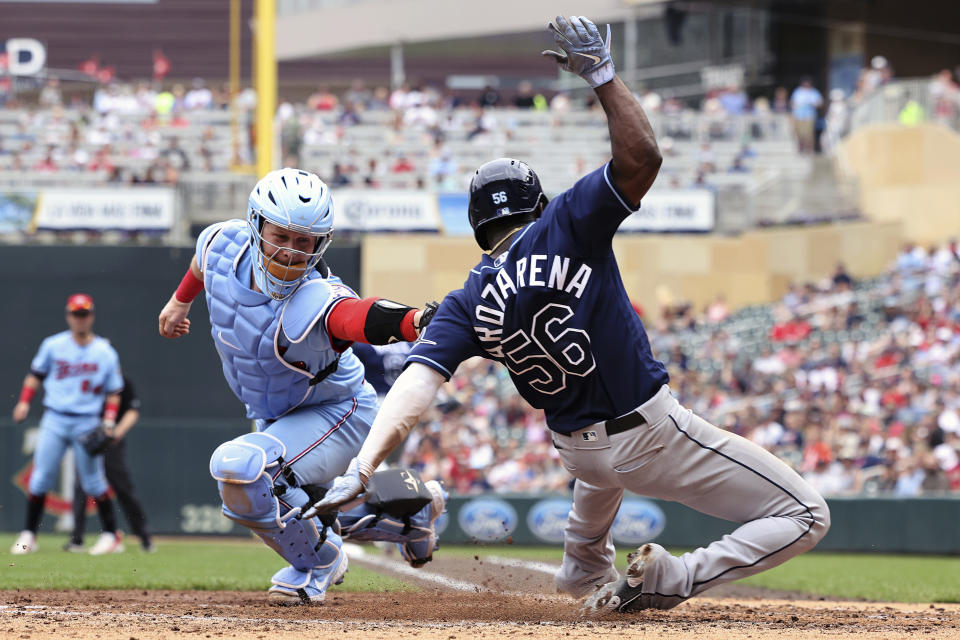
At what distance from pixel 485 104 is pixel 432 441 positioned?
34.3 ft

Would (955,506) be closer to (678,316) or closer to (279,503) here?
(678,316)

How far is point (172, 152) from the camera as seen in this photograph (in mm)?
22406

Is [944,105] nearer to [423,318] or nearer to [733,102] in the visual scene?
[733,102]

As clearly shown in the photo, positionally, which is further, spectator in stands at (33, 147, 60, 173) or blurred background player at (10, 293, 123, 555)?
spectator in stands at (33, 147, 60, 173)

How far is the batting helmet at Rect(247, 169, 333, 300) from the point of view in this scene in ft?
19.8

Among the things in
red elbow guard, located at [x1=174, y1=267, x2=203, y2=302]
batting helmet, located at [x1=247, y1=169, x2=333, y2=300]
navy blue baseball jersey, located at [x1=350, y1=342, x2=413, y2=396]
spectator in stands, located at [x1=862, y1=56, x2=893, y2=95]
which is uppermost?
spectator in stands, located at [x1=862, y1=56, x2=893, y2=95]

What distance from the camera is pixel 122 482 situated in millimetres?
11438

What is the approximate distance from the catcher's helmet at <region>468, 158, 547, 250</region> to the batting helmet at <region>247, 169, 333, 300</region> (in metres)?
0.85

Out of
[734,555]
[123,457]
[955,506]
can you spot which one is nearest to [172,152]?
[123,457]

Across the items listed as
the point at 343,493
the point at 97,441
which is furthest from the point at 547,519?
the point at 343,493

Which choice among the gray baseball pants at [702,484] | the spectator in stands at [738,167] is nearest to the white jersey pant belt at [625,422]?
the gray baseball pants at [702,484]

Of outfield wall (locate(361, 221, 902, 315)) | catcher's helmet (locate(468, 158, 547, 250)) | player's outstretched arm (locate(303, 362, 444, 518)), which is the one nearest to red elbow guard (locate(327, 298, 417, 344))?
player's outstretched arm (locate(303, 362, 444, 518))

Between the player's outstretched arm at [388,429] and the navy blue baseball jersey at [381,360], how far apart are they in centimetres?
172

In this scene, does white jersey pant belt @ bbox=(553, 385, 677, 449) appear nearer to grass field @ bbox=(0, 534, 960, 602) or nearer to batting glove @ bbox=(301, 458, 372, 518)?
batting glove @ bbox=(301, 458, 372, 518)
